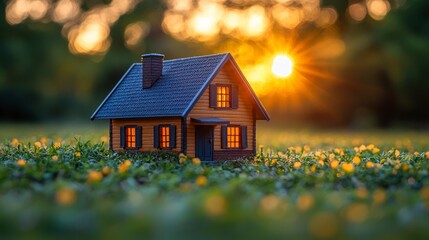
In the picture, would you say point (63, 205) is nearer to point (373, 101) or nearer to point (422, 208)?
point (422, 208)

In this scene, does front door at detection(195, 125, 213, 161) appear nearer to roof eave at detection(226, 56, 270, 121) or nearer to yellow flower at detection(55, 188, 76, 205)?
roof eave at detection(226, 56, 270, 121)

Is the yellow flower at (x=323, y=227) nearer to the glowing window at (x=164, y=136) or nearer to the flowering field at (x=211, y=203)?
the flowering field at (x=211, y=203)

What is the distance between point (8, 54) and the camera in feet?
241

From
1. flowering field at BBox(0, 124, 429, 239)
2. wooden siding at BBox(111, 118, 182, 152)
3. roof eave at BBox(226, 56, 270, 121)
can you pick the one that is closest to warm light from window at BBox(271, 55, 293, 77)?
roof eave at BBox(226, 56, 270, 121)

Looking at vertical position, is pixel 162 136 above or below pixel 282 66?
below

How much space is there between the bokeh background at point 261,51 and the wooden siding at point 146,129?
37694 millimetres

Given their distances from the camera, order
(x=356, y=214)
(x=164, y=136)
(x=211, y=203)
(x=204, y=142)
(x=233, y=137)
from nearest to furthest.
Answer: (x=211, y=203) → (x=356, y=214) → (x=204, y=142) → (x=164, y=136) → (x=233, y=137)

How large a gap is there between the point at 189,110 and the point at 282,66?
36415mm

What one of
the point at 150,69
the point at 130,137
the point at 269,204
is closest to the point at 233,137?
the point at 130,137

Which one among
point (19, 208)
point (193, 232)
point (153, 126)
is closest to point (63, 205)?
point (19, 208)

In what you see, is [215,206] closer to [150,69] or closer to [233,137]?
[233,137]

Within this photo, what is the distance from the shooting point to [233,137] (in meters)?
28.7

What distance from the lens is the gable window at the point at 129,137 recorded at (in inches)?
1130

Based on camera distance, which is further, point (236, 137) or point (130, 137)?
point (130, 137)
